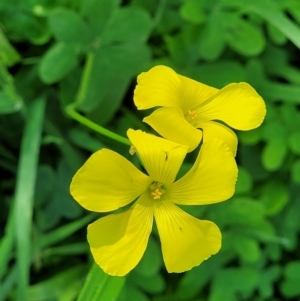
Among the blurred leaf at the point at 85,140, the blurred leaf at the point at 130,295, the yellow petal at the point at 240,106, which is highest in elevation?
the yellow petal at the point at 240,106

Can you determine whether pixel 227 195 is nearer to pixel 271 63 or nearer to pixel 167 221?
pixel 167 221

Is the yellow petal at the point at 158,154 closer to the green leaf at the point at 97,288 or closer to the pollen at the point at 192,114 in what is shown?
the pollen at the point at 192,114

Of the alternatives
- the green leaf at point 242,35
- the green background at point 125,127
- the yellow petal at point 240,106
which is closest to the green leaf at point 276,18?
the green background at point 125,127

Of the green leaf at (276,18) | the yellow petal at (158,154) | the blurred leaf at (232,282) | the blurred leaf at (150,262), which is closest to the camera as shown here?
the yellow petal at (158,154)

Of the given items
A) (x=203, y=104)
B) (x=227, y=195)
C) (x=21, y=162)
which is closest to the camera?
(x=227, y=195)

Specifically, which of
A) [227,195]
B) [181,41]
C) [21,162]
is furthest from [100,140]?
[227,195]

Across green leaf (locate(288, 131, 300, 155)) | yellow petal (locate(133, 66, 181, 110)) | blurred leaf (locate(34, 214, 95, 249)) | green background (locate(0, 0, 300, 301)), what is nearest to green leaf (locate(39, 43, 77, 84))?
green background (locate(0, 0, 300, 301))
